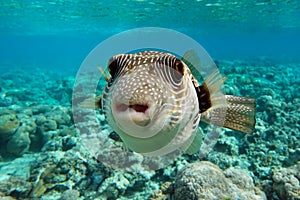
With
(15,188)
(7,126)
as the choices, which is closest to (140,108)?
(15,188)

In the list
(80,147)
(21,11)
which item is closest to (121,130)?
(80,147)

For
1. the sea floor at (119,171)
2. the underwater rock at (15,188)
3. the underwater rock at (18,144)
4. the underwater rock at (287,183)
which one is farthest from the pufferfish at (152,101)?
the underwater rock at (18,144)

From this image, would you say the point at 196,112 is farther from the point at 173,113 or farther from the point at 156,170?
the point at 156,170

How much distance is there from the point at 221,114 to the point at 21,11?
38512mm

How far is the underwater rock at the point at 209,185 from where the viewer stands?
13.4ft

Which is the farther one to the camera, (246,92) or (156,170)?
(246,92)

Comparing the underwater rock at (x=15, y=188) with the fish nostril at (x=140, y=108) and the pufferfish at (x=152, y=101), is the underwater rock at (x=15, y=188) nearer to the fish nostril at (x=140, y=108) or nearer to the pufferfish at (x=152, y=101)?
the pufferfish at (x=152, y=101)

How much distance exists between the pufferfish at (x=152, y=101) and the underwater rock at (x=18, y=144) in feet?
24.1

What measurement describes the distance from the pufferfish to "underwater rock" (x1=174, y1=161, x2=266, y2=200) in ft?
7.59

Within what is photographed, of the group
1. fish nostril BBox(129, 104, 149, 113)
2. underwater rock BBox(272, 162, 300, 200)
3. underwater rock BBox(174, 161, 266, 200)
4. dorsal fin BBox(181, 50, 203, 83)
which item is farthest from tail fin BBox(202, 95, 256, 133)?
underwater rock BBox(272, 162, 300, 200)

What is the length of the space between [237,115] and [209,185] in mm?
1712

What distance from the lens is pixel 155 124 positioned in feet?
5.28

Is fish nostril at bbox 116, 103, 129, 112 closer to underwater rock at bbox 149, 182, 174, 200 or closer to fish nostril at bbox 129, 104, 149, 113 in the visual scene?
fish nostril at bbox 129, 104, 149, 113

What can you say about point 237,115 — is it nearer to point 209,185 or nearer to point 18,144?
point 209,185
